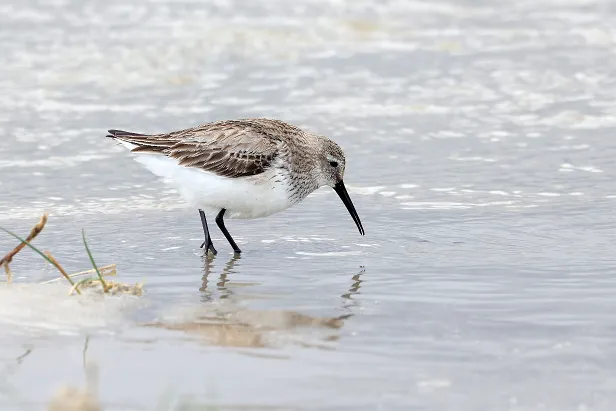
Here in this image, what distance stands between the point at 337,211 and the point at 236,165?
4.57 feet

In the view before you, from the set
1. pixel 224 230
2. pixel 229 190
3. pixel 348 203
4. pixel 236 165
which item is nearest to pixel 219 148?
pixel 236 165

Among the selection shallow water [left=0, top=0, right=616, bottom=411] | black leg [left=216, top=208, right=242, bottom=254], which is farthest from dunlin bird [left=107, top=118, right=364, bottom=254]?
shallow water [left=0, top=0, right=616, bottom=411]

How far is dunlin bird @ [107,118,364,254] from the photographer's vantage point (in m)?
7.89

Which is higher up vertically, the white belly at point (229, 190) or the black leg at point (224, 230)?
the white belly at point (229, 190)

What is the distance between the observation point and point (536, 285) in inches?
264

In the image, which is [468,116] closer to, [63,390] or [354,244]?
[354,244]

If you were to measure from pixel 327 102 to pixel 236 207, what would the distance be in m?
4.39

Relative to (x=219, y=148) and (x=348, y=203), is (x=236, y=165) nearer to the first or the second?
(x=219, y=148)

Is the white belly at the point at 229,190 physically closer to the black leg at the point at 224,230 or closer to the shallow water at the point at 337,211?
the black leg at the point at 224,230

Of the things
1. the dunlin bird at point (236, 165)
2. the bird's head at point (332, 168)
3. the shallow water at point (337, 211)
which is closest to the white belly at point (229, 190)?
the dunlin bird at point (236, 165)

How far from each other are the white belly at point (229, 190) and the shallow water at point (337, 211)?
301mm

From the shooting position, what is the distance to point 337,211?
905 centimetres

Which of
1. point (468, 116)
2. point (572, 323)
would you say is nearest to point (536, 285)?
point (572, 323)

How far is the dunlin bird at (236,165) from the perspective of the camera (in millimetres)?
7891
